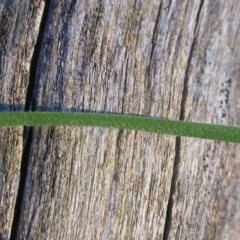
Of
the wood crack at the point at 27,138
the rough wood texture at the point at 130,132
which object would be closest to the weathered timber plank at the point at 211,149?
the rough wood texture at the point at 130,132

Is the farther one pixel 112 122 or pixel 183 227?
pixel 183 227

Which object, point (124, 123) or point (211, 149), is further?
point (211, 149)

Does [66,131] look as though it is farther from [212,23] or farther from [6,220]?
[212,23]

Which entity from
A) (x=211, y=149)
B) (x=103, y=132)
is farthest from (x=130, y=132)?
(x=211, y=149)

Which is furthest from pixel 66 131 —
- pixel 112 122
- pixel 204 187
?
pixel 204 187

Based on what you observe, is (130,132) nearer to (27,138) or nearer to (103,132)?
(103,132)
